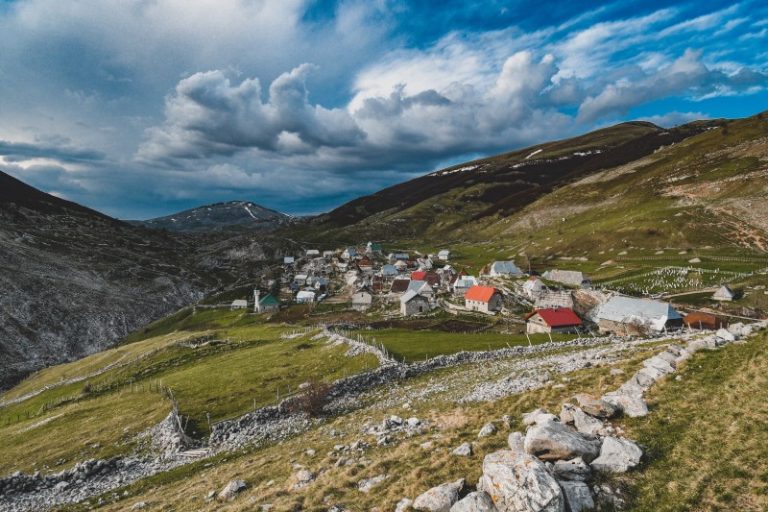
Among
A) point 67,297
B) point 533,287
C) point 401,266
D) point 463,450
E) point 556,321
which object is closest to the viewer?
point 463,450

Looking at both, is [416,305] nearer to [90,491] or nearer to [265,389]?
[265,389]

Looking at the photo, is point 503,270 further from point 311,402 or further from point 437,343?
point 311,402

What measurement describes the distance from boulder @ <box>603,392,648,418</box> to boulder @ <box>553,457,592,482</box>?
556 centimetres

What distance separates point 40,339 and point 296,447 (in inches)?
5332

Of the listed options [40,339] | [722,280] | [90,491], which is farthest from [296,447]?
[40,339]

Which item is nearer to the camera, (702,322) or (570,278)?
(702,322)

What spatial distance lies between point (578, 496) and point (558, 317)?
68.4 meters

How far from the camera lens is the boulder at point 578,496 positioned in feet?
38.6

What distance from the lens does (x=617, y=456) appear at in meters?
13.6

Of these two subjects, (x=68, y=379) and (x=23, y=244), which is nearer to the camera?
(x=68, y=379)

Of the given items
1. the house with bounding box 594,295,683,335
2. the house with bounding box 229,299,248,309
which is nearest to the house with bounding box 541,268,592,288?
the house with bounding box 594,295,683,335

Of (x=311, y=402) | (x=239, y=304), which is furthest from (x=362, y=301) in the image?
(x=311, y=402)

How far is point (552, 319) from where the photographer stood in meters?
74.1

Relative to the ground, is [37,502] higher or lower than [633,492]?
lower
